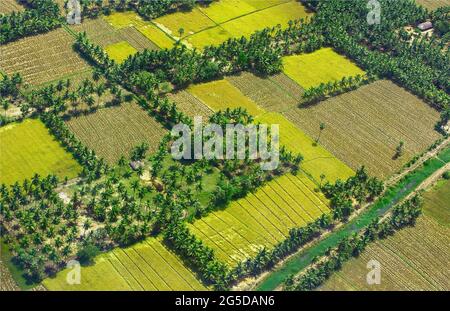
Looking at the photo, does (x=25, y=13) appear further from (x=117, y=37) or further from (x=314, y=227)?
(x=314, y=227)

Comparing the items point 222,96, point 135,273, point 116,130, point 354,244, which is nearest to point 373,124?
point 222,96

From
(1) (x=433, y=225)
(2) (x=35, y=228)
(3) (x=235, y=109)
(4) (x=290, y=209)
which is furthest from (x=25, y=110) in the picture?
(1) (x=433, y=225)

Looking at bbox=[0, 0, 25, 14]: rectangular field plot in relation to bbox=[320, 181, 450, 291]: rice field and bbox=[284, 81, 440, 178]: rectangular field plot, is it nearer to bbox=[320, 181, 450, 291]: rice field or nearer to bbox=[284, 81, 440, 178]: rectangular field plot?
bbox=[284, 81, 440, 178]: rectangular field plot

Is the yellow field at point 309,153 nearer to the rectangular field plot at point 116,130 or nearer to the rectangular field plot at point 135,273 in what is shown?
the rectangular field plot at point 116,130

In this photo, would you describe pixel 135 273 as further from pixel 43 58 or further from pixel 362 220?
pixel 43 58

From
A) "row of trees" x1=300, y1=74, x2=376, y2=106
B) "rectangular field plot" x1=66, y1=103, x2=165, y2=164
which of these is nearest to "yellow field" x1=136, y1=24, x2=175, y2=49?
"rectangular field plot" x1=66, y1=103, x2=165, y2=164
